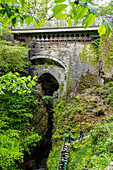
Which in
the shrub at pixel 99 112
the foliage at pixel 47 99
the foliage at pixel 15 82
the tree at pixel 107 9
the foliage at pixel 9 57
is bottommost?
the shrub at pixel 99 112

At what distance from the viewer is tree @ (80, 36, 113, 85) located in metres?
9.98

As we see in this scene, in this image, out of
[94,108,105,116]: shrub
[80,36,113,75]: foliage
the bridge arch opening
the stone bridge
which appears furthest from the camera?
the bridge arch opening

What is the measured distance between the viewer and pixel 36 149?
9.30 m

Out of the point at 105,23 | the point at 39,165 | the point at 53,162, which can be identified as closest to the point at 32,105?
the point at 53,162

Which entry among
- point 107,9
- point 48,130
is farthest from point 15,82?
point 107,9

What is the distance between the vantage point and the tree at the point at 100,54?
9.98m

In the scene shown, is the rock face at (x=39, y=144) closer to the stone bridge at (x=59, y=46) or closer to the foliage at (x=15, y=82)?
the stone bridge at (x=59, y=46)

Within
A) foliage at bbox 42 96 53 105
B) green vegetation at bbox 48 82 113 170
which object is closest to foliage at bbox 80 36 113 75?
green vegetation at bbox 48 82 113 170

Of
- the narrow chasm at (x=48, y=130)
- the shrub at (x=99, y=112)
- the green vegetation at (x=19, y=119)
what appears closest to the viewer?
the green vegetation at (x=19, y=119)

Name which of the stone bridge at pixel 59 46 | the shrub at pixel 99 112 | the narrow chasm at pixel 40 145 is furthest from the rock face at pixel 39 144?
the shrub at pixel 99 112

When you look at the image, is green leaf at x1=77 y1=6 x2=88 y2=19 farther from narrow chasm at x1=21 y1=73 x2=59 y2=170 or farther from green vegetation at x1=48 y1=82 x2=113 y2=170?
narrow chasm at x1=21 y1=73 x2=59 y2=170

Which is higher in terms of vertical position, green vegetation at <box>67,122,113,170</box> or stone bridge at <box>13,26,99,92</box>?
stone bridge at <box>13,26,99,92</box>

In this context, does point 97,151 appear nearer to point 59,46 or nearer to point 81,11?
point 81,11

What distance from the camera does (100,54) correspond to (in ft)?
33.9
